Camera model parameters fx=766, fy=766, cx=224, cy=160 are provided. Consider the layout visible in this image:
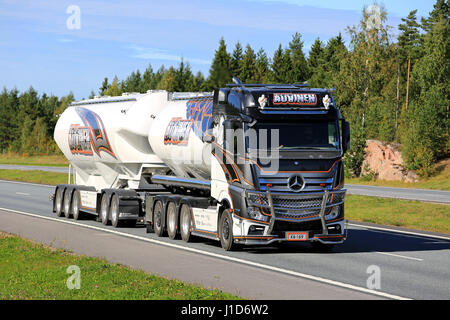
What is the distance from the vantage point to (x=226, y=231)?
58.1ft

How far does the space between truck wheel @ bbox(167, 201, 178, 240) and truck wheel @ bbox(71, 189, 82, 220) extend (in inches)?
266

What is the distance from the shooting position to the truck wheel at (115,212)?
76.8 feet

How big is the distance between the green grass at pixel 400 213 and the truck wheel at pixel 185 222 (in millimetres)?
8250

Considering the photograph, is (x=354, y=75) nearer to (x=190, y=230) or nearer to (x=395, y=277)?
(x=190, y=230)

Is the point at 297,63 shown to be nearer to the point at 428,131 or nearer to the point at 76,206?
the point at 428,131

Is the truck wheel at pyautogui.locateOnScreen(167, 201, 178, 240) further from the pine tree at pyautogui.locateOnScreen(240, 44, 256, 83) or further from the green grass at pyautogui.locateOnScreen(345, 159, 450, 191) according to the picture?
the pine tree at pyautogui.locateOnScreen(240, 44, 256, 83)

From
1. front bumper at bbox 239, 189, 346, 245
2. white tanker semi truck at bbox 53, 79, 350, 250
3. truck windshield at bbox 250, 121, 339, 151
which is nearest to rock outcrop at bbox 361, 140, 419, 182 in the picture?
white tanker semi truck at bbox 53, 79, 350, 250

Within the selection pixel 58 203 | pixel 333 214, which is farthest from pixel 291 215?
pixel 58 203

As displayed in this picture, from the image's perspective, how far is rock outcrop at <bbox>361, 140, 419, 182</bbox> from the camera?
51031mm

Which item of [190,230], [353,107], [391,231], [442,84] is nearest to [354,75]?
[353,107]

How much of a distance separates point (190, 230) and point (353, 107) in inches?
1680

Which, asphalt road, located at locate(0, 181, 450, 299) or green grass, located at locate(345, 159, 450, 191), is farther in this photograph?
green grass, located at locate(345, 159, 450, 191)

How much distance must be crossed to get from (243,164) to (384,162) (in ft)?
122

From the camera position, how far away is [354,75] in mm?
61344
